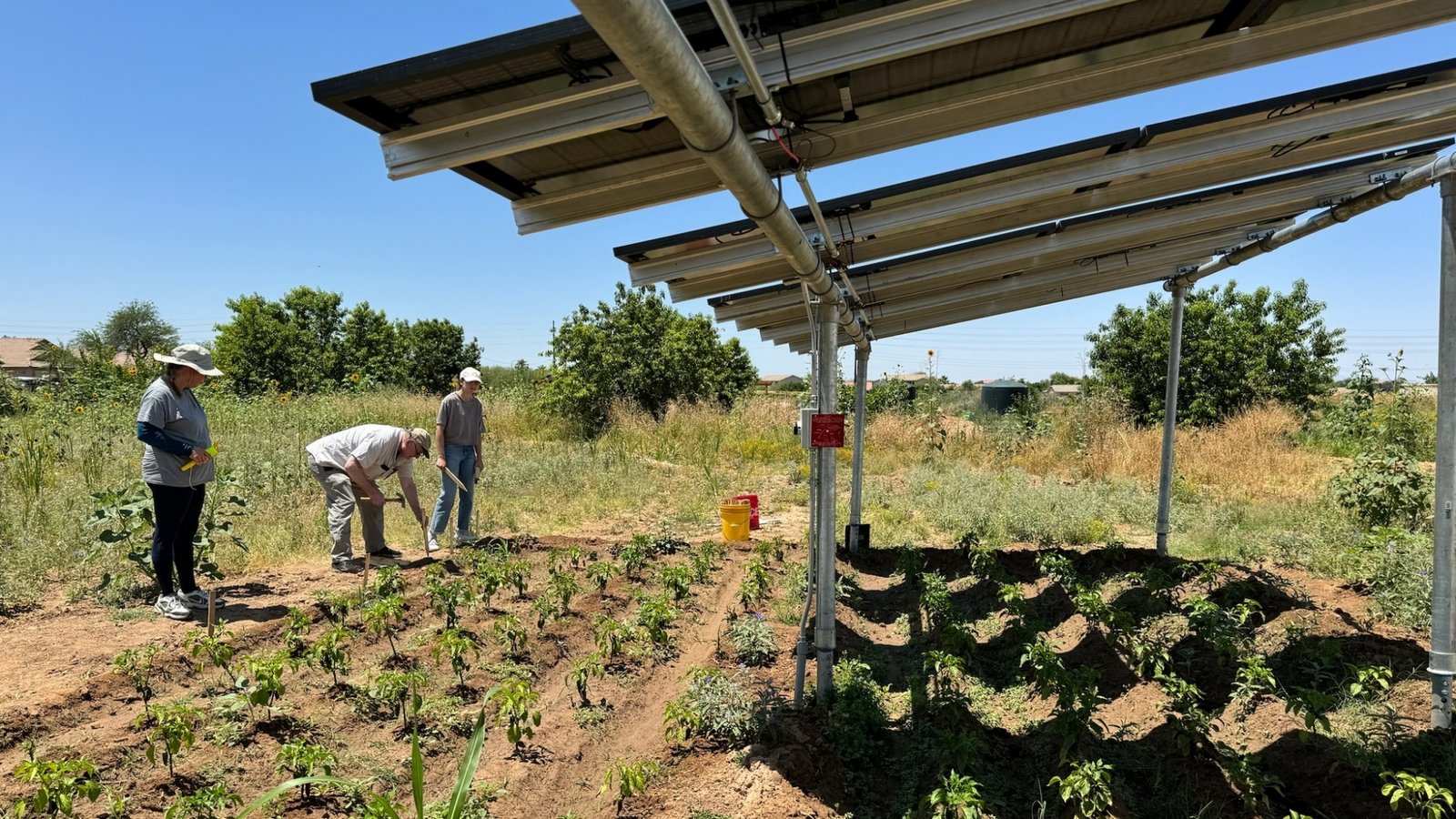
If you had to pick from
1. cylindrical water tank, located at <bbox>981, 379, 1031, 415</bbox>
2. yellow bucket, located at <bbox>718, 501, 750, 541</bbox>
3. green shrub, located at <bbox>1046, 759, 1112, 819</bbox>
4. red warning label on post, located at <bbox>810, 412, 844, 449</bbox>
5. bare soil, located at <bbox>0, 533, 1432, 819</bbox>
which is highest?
cylindrical water tank, located at <bbox>981, 379, 1031, 415</bbox>

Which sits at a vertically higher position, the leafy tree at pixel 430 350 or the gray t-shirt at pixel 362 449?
the leafy tree at pixel 430 350

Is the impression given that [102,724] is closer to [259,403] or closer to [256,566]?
[256,566]

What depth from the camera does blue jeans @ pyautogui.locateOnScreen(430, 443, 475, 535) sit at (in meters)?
7.77

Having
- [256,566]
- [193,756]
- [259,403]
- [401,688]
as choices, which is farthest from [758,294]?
[259,403]

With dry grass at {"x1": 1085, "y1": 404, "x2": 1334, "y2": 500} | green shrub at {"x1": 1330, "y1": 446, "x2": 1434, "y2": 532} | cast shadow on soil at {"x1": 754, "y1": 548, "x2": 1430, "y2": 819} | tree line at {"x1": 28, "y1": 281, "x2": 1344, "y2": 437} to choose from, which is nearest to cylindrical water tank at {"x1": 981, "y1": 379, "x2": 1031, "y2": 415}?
tree line at {"x1": 28, "y1": 281, "x2": 1344, "y2": 437}

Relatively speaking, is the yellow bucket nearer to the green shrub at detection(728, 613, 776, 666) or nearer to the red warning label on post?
the green shrub at detection(728, 613, 776, 666)

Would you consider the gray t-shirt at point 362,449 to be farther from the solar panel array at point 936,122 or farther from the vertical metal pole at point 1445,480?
the vertical metal pole at point 1445,480

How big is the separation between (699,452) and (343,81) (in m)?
12.7

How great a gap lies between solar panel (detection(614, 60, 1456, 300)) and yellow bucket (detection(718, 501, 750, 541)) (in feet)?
14.5

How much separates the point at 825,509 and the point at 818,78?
218cm

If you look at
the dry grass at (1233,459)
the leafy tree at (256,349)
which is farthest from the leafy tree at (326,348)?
the dry grass at (1233,459)

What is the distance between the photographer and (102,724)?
3.96 m

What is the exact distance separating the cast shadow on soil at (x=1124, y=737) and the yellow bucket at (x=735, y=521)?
2.81 metres

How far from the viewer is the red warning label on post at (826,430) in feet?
12.9
